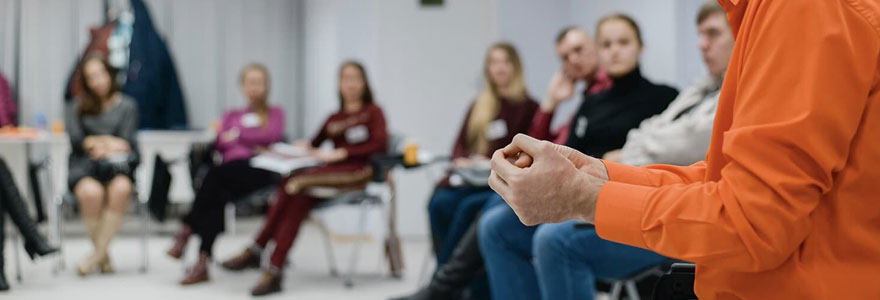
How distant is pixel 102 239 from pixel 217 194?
0.68 metres

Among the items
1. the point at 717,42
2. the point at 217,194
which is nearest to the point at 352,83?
the point at 217,194

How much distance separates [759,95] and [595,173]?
249 mm

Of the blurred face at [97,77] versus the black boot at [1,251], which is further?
the blurred face at [97,77]

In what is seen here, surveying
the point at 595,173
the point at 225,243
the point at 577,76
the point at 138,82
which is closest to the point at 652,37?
the point at 577,76

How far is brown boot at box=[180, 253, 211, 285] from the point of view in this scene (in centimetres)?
387

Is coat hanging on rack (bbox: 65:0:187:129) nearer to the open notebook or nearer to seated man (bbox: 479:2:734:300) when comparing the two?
the open notebook

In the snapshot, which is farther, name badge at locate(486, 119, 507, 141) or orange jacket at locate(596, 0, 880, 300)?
name badge at locate(486, 119, 507, 141)

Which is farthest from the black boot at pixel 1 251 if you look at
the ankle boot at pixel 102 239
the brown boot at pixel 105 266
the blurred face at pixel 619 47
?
the blurred face at pixel 619 47

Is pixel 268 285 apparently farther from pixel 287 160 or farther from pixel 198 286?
pixel 287 160

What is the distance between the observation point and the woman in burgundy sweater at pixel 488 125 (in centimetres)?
345

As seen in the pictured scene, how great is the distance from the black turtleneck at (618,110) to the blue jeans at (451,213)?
566mm

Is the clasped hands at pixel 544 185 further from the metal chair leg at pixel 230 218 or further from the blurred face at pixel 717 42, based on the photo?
the metal chair leg at pixel 230 218

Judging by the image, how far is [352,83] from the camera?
13.7 ft

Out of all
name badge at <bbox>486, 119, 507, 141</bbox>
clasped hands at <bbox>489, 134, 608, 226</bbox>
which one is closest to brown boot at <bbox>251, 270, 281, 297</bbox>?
name badge at <bbox>486, 119, 507, 141</bbox>
